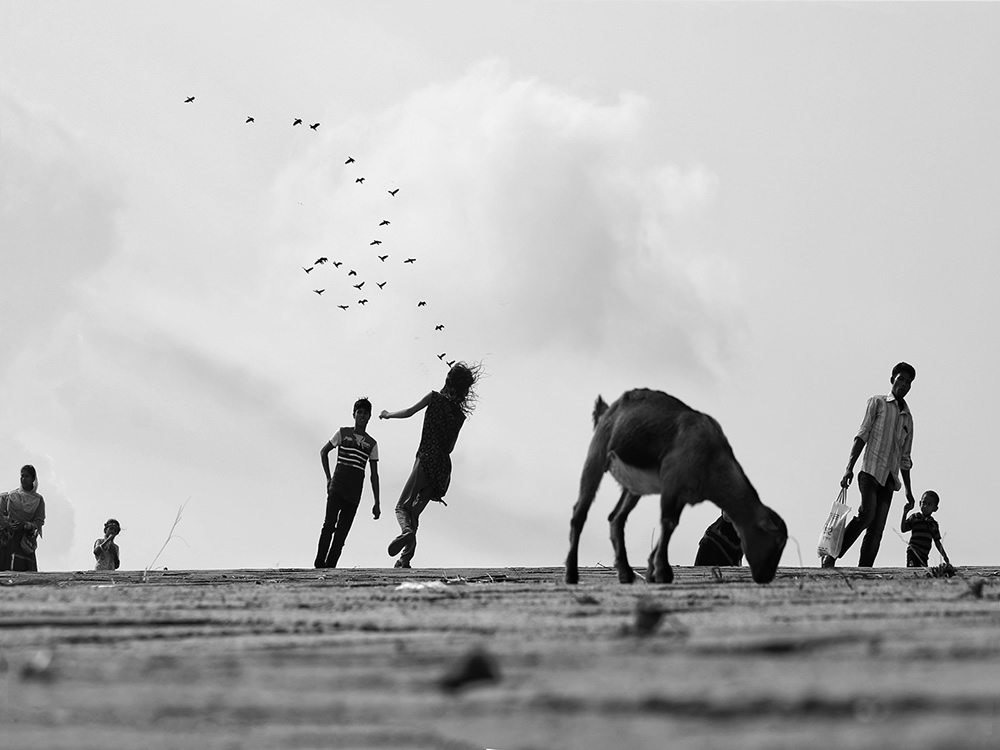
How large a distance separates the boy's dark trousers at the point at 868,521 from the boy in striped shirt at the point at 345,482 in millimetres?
4137

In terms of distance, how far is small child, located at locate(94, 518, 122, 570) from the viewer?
44.9 feet

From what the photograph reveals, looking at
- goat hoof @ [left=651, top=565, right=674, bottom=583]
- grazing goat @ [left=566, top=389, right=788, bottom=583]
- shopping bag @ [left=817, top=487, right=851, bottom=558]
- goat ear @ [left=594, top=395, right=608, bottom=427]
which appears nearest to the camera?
goat hoof @ [left=651, top=565, right=674, bottom=583]

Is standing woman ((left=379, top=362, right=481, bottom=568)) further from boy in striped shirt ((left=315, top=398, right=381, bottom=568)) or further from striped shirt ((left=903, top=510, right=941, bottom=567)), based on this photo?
striped shirt ((left=903, top=510, right=941, bottom=567))

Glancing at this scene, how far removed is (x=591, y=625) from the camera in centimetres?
336

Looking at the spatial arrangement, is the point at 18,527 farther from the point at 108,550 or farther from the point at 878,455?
the point at 878,455

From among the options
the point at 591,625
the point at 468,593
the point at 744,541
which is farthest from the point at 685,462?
the point at 591,625

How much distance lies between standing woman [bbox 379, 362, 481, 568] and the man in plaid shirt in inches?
129

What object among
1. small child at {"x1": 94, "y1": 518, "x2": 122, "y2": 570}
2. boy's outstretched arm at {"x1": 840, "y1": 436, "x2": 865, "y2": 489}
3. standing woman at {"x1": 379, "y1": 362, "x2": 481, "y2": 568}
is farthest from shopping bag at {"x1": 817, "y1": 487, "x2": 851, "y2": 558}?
small child at {"x1": 94, "y1": 518, "x2": 122, "y2": 570}

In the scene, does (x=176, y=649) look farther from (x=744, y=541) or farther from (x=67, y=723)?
(x=744, y=541)

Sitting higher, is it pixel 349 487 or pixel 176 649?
pixel 349 487

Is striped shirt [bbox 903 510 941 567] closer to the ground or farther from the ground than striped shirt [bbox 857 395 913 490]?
closer to the ground

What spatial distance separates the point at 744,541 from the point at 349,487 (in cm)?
583

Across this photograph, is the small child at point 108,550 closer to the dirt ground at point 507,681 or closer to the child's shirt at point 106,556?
the child's shirt at point 106,556

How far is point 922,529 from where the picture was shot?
41.7 feet
